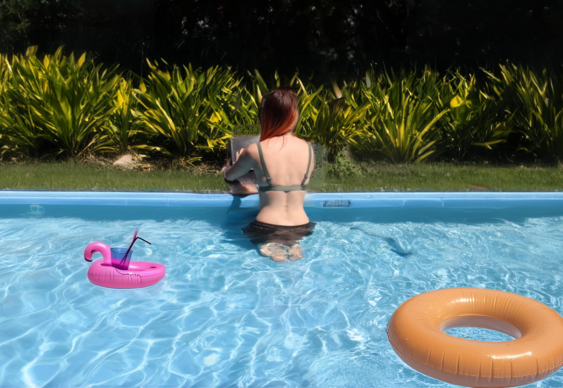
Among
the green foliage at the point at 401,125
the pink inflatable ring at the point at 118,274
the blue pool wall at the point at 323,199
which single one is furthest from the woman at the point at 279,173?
the green foliage at the point at 401,125

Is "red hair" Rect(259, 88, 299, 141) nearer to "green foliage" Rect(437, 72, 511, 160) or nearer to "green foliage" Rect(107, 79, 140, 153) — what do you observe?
"green foliage" Rect(107, 79, 140, 153)

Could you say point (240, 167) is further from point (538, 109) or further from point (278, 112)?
point (538, 109)

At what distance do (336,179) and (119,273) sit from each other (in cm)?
372

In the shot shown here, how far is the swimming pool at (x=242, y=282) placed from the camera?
3.27m

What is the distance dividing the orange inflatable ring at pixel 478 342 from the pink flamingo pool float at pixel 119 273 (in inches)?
66.9

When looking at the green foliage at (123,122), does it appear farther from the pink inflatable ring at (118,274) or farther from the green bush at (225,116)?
the pink inflatable ring at (118,274)

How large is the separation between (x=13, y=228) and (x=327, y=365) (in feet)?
12.0

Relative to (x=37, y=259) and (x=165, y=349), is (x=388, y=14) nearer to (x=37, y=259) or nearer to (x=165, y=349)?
(x=37, y=259)

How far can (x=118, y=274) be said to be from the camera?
404 centimetres

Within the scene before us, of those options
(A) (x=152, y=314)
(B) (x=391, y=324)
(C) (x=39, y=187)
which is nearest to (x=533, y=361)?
(B) (x=391, y=324)

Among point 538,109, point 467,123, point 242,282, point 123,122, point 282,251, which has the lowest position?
point 242,282

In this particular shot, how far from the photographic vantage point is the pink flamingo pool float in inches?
159

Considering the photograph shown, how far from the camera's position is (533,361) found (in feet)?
9.14

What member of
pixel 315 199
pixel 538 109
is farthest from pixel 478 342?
pixel 538 109
